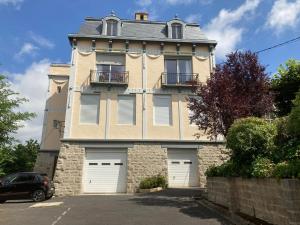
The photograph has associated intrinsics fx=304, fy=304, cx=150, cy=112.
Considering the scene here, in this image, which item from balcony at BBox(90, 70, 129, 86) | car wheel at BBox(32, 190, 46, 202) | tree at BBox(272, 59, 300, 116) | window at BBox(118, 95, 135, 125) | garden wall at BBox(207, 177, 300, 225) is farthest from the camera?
balcony at BBox(90, 70, 129, 86)

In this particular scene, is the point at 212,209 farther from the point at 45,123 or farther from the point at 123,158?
the point at 45,123

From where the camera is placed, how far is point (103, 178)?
19844mm

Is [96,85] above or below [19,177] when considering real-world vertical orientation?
above

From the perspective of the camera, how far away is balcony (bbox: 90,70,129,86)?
69.8ft

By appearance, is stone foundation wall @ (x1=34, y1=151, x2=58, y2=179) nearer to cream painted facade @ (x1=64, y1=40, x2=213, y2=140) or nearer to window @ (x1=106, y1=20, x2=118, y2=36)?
cream painted facade @ (x1=64, y1=40, x2=213, y2=140)

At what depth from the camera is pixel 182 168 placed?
67.4 ft

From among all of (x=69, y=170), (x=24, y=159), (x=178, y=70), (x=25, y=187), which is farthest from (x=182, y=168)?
(x=24, y=159)

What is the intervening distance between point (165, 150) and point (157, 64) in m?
6.42

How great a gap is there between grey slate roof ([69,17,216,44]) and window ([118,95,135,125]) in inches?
181

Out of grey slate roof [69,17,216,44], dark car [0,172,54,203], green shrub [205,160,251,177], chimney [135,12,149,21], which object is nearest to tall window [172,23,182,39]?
grey slate roof [69,17,216,44]

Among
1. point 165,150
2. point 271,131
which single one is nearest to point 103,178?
point 165,150

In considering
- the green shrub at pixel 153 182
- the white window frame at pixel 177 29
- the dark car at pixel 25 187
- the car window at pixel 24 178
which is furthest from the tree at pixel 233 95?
the white window frame at pixel 177 29

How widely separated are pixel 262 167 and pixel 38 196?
12283 millimetres

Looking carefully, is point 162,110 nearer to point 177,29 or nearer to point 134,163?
point 134,163
